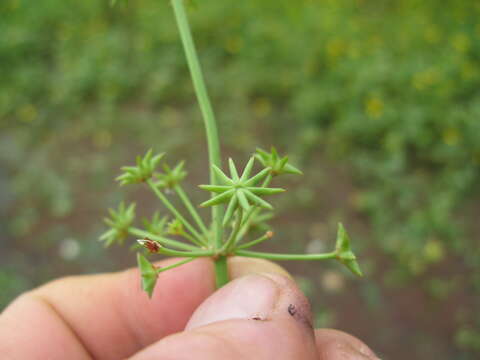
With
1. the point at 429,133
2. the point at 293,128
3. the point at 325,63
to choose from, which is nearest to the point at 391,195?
the point at 429,133

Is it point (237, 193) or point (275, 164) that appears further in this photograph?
point (275, 164)

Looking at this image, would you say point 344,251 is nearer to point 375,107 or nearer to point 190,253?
point 190,253

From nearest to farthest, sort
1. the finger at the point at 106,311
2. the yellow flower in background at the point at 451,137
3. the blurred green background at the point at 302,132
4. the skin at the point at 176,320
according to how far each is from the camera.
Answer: the skin at the point at 176,320 → the finger at the point at 106,311 → the blurred green background at the point at 302,132 → the yellow flower in background at the point at 451,137

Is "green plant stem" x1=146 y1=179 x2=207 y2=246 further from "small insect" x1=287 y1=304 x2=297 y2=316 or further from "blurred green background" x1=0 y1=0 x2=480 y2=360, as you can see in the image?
"blurred green background" x1=0 y1=0 x2=480 y2=360

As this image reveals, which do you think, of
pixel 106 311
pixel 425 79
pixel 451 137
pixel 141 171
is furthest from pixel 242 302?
pixel 425 79

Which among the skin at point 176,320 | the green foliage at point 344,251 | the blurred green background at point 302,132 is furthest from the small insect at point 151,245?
the blurred green background at point 302,132

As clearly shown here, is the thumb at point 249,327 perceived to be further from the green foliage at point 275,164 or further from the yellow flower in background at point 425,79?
the yellow flower in background at point 425,79

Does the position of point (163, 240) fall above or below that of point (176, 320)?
above
